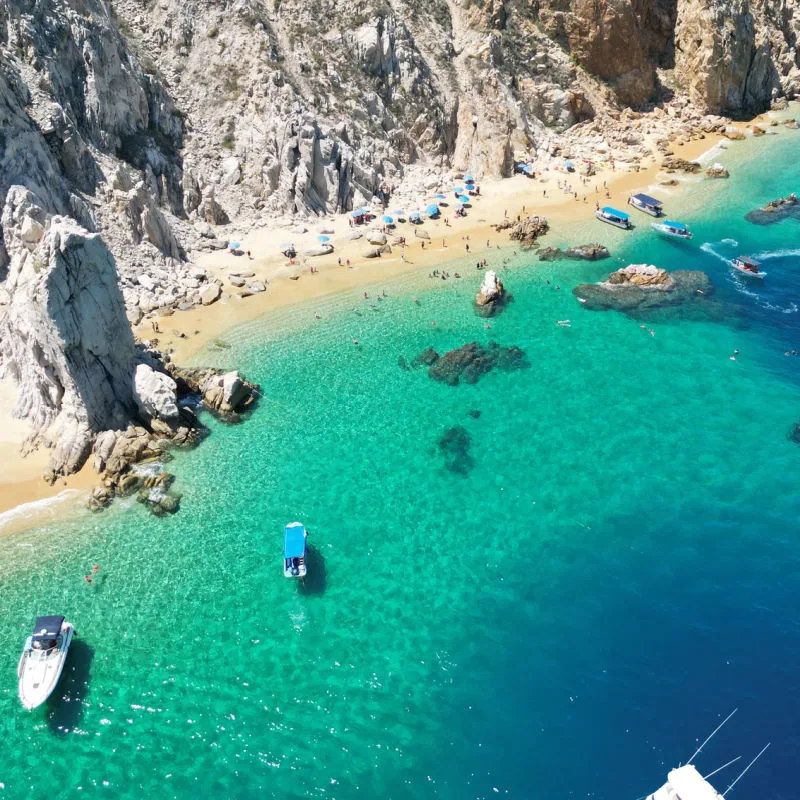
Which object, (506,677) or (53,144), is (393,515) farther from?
(53,144)

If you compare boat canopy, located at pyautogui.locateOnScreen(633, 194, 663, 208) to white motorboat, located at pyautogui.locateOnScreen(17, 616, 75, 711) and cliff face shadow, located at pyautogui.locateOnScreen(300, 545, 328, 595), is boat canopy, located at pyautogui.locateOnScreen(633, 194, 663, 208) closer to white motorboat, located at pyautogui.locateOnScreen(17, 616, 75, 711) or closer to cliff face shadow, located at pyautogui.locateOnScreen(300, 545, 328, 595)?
cliff face shadow, located at pyautogui.locateOnScreen(300, 545, 328, 595)

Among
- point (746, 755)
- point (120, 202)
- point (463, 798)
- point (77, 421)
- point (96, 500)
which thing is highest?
point (120, 202)

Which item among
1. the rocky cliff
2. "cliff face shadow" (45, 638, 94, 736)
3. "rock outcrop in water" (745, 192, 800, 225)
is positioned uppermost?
the rocky cliff

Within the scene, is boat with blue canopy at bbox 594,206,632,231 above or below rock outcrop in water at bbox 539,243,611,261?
above

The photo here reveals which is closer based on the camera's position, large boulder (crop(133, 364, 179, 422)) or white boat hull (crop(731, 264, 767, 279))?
large boulder (crop(133, 364, 179, 422))

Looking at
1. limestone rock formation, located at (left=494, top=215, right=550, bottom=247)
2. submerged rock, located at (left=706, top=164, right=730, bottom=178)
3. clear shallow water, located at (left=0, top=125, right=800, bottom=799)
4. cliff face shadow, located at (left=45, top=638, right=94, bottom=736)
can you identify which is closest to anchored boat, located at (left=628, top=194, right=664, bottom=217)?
limestone rock formation, located at (left=494, top=215, right=550, bottom=247)

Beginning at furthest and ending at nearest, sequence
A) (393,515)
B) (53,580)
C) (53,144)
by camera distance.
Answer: (53,144) → (393,515) → (53,580)

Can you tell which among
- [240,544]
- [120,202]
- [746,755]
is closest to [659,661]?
[746,755]
